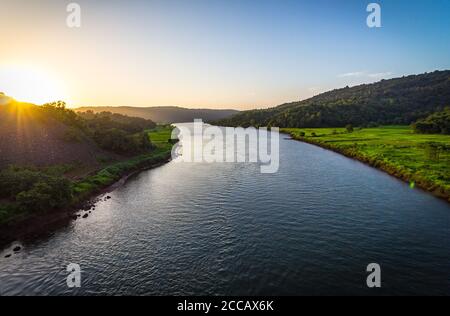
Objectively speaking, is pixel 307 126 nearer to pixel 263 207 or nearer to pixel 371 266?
pixel 263 207

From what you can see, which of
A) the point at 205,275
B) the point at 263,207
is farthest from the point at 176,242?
the point at 263,207

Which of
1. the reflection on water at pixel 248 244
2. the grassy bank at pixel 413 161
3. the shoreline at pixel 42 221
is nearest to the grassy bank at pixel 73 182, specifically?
the shoreline at pixel 42 221

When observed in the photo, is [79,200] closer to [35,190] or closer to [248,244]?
[35,190]

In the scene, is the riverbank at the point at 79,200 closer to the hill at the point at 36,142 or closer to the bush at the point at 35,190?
the bush at the point at 35,190

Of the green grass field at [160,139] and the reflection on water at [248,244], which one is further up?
the green grass field at [160,139]

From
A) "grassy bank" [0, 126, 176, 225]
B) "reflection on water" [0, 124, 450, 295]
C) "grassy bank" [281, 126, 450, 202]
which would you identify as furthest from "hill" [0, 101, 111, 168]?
"grassy bank" [281, 126, 450, 202]
